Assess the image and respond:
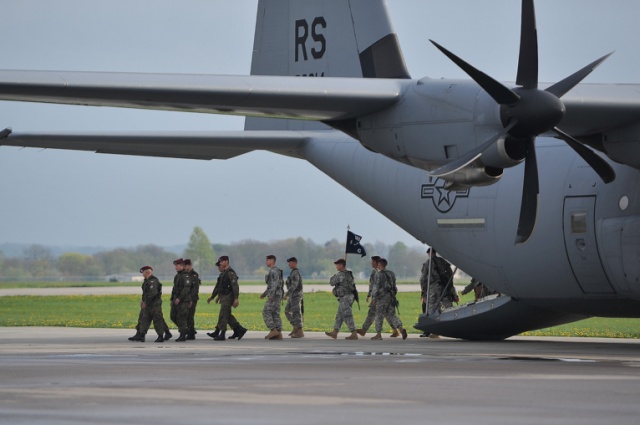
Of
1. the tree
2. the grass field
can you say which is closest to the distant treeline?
the tree

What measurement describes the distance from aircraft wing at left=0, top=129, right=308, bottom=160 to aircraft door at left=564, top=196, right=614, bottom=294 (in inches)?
263

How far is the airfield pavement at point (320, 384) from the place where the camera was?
9.45m

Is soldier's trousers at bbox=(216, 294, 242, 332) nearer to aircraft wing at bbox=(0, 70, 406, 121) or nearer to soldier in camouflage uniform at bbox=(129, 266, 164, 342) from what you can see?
soldier in camouflage uniform at bbox=(129, 266, 164, 342)

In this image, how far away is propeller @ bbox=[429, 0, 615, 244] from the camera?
49.3 ft

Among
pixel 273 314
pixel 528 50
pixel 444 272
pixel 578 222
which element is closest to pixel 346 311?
pixel 273 314

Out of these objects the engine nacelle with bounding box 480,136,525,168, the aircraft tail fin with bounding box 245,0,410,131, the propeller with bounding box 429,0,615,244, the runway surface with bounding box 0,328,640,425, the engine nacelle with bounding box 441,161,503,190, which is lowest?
the runway surface with bounding box 0,328,640,425

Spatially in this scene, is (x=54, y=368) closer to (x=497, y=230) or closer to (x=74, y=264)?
(x=497, y=230)

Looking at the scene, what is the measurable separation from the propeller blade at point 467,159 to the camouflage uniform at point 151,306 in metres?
8.65

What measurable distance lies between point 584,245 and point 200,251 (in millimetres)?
160361

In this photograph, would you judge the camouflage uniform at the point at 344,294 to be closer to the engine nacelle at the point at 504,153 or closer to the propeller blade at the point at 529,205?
the propeller blade at the point at 529,205

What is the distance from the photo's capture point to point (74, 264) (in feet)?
575

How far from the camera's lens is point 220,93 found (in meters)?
16.1

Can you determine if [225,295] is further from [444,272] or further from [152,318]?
[444,272]

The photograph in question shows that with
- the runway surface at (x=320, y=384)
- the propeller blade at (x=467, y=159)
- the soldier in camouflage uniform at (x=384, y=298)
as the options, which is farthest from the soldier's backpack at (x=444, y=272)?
the propeller blade at (x=467, y=159)
